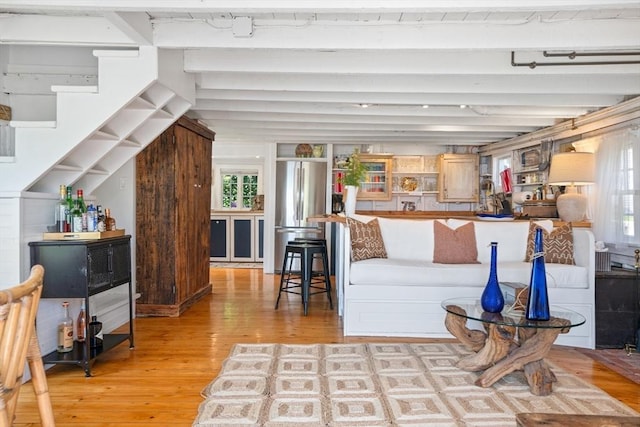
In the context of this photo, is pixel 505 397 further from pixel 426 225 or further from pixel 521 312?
pixel 426 225

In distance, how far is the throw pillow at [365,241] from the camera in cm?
424

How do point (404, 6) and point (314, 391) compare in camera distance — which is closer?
point (404, 6)

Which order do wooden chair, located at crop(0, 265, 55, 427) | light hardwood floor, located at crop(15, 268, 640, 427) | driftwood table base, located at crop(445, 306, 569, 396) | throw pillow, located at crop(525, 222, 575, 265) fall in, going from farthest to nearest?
1. throw pillow, located at crop(525, 222, 575, 265)
2. driftwood table base, located at crop(445, 306, 569, 396)
3. light hardwood floor, located at crop(15, 268, 640, 427)
4. wooden chair, located at crop(0, 265, 55, 427)

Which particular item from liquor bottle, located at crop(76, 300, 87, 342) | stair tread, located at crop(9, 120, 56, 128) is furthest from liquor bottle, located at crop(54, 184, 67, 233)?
liquor bottle, located at crop(76, 300, 87, 342)

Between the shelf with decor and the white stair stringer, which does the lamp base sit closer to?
the shelf with decor

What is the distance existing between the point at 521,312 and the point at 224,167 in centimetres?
733

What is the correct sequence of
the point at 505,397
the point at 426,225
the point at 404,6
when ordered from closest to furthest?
the point at 404,6, the point at 505,397, the point at 426,225

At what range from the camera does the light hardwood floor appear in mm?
2486

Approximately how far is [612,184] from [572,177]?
0.39 meters

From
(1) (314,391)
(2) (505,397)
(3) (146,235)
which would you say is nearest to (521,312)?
(2) (505,397)

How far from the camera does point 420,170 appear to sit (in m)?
7.83

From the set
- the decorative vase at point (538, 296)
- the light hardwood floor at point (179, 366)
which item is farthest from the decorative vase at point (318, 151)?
the decorative vase at point (538, 296)

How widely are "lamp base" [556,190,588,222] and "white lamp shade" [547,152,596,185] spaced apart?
0.15m

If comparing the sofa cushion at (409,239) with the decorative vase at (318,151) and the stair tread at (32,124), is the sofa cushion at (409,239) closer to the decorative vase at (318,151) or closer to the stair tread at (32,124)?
the stair tread at (32,124)
